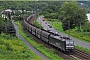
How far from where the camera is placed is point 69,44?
41.7m

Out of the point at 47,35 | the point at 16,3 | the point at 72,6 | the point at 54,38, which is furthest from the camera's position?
the point at 16,3

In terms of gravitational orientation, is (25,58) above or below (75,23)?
above

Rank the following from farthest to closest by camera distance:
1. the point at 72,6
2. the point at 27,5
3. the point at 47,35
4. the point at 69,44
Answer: the point at 27,5 → the point at 72,6 → the point at 47,35 → the point at 69,44

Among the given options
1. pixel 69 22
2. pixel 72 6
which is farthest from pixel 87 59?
pixel 72 6

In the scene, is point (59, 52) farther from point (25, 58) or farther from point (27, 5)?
point (27, 5)

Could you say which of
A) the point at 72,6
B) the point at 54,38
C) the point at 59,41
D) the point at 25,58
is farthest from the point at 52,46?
the point at 72,6

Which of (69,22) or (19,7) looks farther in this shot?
(19,7)

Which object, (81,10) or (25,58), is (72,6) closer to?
(81,10)

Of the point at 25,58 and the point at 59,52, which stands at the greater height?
the point at 25,58

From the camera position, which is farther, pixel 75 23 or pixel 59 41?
pixel 75 23

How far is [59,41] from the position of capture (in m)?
43.9

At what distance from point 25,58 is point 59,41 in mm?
14646

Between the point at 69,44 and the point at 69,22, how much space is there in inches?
1645

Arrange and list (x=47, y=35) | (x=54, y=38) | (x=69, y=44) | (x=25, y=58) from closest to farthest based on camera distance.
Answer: (x=25, y=58) < (x=69, y=44) < (x=54, y=38) < (x=47, y=35)
